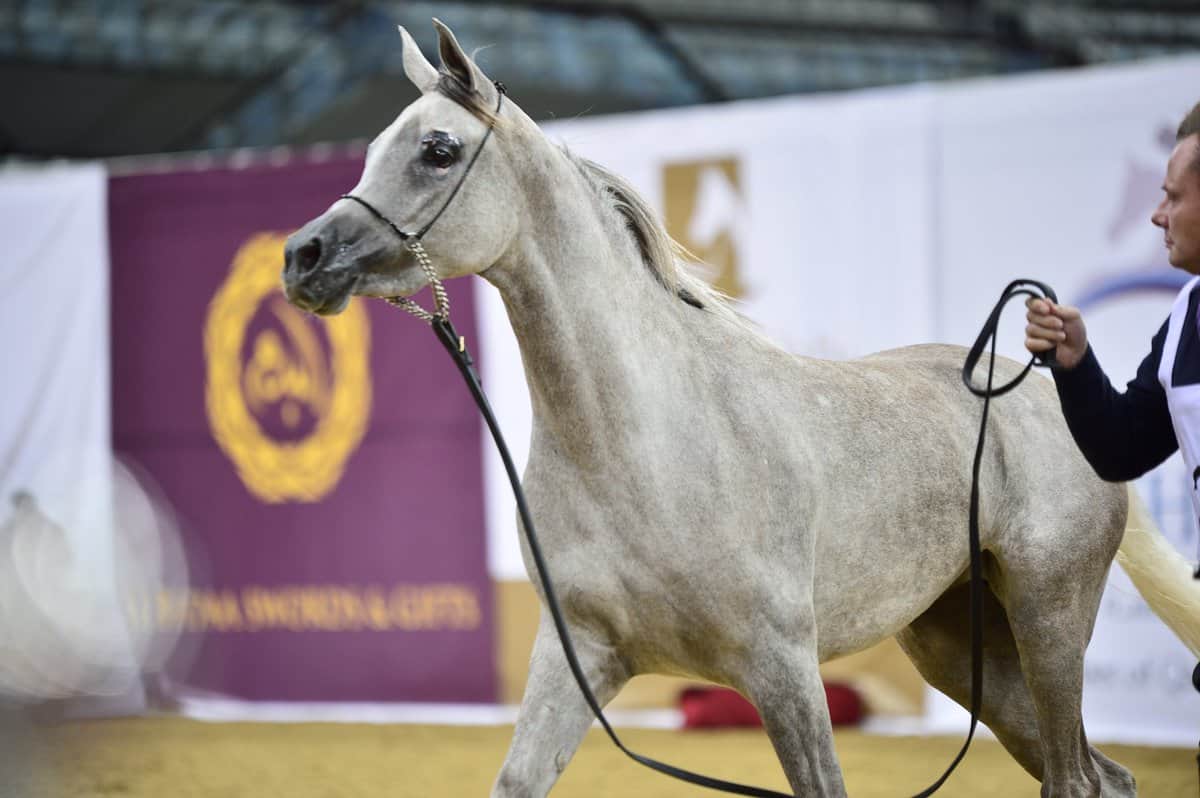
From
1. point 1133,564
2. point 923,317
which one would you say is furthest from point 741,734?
point 1133,564

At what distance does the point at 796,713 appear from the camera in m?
2.45

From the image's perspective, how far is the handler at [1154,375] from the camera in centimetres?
227

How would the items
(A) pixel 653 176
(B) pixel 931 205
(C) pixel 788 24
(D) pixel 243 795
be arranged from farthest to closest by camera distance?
(C) pixel 788 24 → (A) pixel 653 176 → (B) pixel 931 205 → (D) pixel 243 795

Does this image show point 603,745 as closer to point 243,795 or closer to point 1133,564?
point 243,795

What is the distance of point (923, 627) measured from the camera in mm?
3408

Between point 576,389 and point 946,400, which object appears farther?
point 946,400

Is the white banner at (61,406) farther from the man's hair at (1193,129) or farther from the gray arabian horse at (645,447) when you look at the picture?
the man's hair at (1193,129)

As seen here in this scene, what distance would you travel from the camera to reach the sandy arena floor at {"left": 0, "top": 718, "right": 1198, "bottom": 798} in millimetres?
4965

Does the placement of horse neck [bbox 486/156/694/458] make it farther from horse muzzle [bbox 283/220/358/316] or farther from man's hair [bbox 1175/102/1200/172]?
man's hair [bbox 1175/102/1200/172]

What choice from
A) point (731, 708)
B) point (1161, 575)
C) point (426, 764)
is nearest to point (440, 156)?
point (1161, 575)

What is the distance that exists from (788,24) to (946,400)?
412 inches

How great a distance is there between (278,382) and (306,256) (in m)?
4.80

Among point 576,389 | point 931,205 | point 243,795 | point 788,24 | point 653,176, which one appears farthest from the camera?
point 788,24

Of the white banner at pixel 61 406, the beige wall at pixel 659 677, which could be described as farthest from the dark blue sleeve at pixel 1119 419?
the white banner at pixel 61 406
